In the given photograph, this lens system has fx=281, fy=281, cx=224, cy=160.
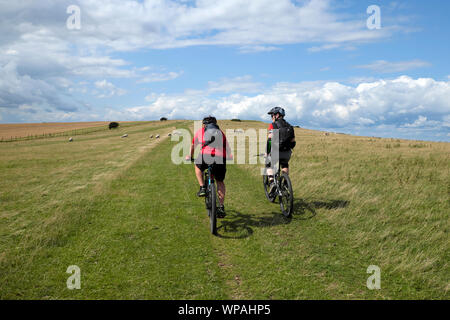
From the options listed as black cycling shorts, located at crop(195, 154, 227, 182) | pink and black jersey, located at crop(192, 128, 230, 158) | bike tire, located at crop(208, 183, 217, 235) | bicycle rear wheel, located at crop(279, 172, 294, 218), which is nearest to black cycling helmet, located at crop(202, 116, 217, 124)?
pink and black jersey, located at crop(192, 128, 230, 158)

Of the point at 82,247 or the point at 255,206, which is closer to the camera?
the point at 82,247

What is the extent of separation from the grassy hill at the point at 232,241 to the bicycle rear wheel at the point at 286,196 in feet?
1.02

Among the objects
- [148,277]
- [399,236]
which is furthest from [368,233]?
[148,277]

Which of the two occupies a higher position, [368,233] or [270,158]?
[270,158]

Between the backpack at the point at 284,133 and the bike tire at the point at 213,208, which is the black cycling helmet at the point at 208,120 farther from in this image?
the backpack at the point at 284,133

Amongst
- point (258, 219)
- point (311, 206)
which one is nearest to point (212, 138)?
point (258, 219)

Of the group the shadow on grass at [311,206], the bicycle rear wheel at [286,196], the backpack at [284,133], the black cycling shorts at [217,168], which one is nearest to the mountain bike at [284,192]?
the bicycle rear wheel at [286,196]

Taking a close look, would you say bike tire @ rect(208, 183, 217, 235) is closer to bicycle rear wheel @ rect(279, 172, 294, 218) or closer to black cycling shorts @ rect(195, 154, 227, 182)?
black cycling shorts @ rect(195, 154, 227, 182)

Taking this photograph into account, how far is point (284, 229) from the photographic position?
720 cm

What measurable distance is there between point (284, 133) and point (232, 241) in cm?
352

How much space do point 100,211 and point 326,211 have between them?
22.9 ft

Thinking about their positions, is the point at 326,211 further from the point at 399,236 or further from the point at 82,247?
the point at 82,247

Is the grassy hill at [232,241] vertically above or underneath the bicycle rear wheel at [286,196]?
→ underneath

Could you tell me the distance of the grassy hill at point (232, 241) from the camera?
15.4 feet
